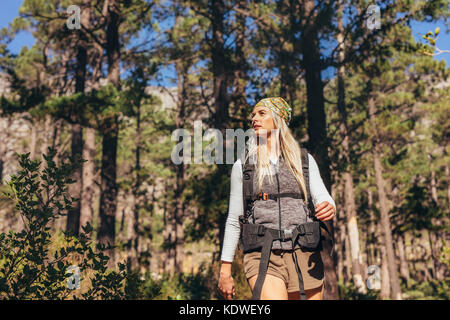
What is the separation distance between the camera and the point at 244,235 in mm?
2473

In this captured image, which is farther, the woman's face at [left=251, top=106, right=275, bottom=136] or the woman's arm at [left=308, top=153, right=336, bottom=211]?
the woman's face at [left=251, top=106, right=275, bottom=136]

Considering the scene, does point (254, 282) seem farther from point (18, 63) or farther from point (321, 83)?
point (18, 63)

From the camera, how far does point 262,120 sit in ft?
8.70

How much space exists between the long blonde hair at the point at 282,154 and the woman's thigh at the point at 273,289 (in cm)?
51

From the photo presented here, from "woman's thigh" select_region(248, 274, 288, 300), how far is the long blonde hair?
1.69 feet

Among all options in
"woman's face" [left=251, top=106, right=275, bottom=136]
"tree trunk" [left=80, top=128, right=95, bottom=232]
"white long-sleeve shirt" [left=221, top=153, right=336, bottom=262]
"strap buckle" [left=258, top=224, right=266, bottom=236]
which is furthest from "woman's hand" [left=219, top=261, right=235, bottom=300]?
"tree trunk" [left=80, top=128, right=95, bottom=232]

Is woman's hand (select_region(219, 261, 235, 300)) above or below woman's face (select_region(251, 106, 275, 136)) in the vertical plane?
below

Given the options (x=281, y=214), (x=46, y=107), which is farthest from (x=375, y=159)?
(x=281, y=214)

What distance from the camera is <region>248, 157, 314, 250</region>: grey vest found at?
8.12ft

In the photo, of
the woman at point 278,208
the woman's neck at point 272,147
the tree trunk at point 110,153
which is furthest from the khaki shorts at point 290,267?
the tree trunk at point 110,153

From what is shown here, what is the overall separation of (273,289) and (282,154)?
2.81 ft

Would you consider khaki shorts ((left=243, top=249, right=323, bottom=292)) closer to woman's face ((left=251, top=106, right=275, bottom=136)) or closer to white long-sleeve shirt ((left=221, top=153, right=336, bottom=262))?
white long-sleeve shirt ((left=221, top=153, right=336, bottom=262))
